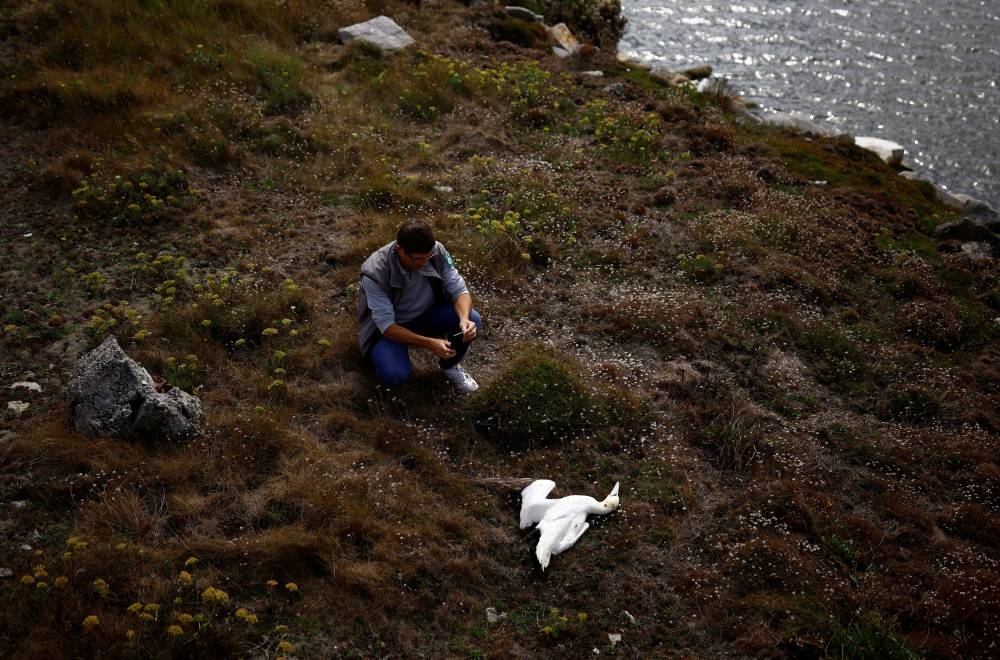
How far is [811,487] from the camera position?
6.90 meters

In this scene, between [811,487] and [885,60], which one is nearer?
[811,487]

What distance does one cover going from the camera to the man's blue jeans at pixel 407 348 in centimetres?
732

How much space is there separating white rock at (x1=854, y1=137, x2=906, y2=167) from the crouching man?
1087 cm

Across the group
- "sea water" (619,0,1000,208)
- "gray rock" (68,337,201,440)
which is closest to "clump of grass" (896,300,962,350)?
"sea water" (619,0,1000,208)

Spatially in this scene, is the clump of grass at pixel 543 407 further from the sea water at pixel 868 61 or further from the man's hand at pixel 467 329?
the sea water at pixel 868 61

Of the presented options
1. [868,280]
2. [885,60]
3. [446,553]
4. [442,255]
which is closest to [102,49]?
[442,255]

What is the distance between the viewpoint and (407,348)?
7559 millimetres

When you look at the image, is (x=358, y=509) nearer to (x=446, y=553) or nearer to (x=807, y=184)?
(x=446, y=553)

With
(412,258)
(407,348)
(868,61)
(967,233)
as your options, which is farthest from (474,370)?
(868,61)

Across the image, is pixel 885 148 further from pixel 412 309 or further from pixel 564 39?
pixel 412 309

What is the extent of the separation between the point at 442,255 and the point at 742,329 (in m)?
3.92

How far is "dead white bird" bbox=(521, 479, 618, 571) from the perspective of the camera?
6094mm

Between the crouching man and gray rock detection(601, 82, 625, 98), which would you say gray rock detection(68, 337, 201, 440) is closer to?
the crouching man

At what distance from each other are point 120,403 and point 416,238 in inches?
118
